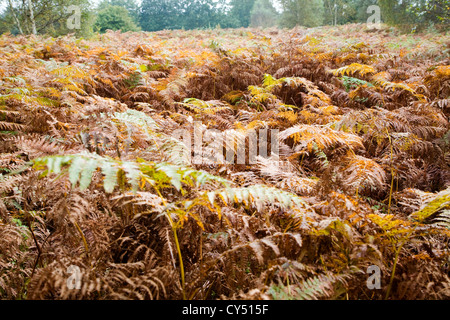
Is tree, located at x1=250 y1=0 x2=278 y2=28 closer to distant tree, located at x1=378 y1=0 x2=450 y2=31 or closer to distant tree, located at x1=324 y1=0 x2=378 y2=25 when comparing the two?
distant tree, located at x1=324 y1=0 x2=378 y2=25

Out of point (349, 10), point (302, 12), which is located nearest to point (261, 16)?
point (302, 12)

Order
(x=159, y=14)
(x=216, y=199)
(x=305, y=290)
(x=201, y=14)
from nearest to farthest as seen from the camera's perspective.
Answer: (x=305, y=290) < (x=216, y=199) < (x=159, y=14) < (x=201, y=14)

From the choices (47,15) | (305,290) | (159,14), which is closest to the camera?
(305,290)

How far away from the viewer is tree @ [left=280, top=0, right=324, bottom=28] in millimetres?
23750

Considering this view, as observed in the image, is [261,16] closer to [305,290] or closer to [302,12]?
[302,12]

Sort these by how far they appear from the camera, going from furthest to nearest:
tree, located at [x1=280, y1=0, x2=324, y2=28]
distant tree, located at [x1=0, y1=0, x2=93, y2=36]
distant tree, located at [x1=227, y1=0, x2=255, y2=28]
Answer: distant tree, located at [x1=227, y1=0, x2=255, y2=28], tree, located at [x1=280, y1=0, x2=324, y2=28], distant tree, located at [x1=0, y1=0, x2=93, y2=36]

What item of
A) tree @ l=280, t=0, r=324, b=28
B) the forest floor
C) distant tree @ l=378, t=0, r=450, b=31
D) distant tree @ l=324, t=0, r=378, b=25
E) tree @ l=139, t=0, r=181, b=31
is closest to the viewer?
the forest floor

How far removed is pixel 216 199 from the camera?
→ 1811 millimetres

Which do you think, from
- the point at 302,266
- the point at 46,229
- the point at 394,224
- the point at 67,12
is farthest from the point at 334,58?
the point at 67,12

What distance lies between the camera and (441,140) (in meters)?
2.80

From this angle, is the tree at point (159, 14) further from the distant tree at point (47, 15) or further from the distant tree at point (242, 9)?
the distant tree at point (47, 15)

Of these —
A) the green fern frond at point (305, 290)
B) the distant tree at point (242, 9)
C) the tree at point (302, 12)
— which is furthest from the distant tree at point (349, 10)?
the green fern frond at point (305, 290)

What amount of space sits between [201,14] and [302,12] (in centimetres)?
1513

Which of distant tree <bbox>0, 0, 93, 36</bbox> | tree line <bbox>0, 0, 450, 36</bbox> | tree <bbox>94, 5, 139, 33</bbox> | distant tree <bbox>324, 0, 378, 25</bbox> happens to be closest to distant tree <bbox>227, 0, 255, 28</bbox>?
tree line <bbox>0, 0, 450, 36</bbox>
